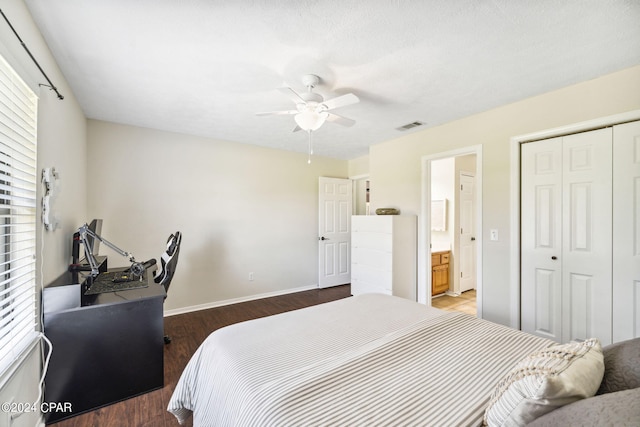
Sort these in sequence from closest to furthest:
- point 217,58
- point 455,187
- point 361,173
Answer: point 217,58, point 455,187, point 361,173

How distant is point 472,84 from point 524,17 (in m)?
0.77

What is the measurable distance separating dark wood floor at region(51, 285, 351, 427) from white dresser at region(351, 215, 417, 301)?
0.98 metres

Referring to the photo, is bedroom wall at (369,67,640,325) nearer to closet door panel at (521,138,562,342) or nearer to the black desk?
closet door panel at (521,138,562,342)

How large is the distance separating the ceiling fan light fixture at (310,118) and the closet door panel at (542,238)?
205 cm

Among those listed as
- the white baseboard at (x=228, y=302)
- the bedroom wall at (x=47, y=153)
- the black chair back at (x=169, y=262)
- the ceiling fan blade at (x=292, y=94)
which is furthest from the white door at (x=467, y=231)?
the bedroom wall at (x=47, y=153)

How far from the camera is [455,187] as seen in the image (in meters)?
4.34

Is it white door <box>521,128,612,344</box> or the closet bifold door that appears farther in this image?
white door <box>521,128,612,344</box>

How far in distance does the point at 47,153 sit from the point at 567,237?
13.5 ft

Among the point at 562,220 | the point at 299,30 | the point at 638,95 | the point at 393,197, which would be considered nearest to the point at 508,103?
the point at 638,95

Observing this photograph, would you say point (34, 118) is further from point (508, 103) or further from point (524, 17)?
point (508, 103)

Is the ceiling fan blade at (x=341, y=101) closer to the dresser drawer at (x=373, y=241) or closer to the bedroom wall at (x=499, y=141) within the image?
the bedroom wall at (x=499, y=141)

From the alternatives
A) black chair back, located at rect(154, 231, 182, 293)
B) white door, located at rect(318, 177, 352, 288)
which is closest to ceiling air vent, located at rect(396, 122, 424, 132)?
white door, located at rect(318, 177, 352, 288)

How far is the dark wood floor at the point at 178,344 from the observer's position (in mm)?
1738

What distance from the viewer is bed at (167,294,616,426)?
0.92 meters
